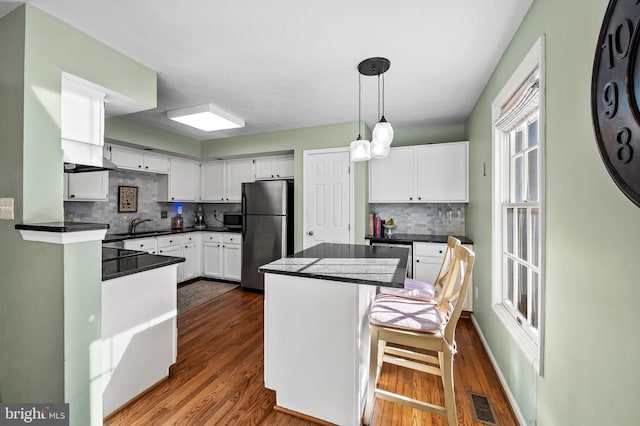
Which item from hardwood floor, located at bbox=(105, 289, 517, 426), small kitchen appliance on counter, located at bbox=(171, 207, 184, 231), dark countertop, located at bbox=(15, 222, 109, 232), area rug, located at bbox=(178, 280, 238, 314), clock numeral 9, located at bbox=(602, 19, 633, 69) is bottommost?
hardwood floor, located at bbox=(105, 289, 517, 426)

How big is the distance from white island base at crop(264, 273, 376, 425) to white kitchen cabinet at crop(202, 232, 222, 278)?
10.6 feet

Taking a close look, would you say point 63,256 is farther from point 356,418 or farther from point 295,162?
point 295,162

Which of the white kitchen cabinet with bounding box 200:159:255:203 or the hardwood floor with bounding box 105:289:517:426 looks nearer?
the hardwood floor with bounding box 105:289:517:426

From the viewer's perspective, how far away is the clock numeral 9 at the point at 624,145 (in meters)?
0.75

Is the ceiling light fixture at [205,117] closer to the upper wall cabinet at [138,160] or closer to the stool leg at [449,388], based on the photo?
the upper wall cabinet at [138,160]

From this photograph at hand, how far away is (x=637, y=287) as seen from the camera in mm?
777

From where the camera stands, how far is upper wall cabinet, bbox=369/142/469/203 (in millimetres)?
3543

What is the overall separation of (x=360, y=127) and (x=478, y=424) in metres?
3.07

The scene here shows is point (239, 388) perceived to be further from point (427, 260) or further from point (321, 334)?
point (427, 260)

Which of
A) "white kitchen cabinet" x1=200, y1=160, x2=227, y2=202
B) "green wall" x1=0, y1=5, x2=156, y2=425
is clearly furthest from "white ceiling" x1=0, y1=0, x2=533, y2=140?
"white kitchen cabinet" x1=200, y1=160, x2=227, y2=202

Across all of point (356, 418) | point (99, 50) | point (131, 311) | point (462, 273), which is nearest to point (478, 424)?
point (356, 418)

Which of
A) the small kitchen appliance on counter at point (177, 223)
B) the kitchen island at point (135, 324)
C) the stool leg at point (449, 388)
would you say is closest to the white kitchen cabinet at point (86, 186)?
the small kitchen appliance on counter at point (177, 223)

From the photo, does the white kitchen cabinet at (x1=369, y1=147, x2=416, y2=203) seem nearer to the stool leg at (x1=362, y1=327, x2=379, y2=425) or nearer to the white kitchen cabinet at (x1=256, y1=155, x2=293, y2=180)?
the white kitchen cabinet at (x1=256, y1=155, x2=293, y2=180)

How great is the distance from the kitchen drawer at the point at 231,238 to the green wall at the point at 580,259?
3925 mm
